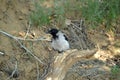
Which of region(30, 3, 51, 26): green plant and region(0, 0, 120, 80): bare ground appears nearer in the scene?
region(0, 0, 120, 80): bare ground

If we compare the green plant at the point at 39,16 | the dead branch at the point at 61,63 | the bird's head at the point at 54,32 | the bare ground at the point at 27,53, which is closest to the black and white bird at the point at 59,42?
the bird's head at the point at 54,32

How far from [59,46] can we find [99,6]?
4.54 ft

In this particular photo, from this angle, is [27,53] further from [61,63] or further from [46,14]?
[61,63]

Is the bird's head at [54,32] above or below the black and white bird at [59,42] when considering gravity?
above

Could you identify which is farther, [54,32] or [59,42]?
[54,32]

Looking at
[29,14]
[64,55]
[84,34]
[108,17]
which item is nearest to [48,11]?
[29,14]

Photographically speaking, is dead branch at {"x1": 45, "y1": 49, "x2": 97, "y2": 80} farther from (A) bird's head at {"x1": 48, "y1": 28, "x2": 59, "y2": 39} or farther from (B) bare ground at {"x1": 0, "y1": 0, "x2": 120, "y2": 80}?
(A) bird's head at {"x1": 48, "y1": 28, "x2": 59, "y2": 39}

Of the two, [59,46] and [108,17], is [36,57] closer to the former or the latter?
[59,46]

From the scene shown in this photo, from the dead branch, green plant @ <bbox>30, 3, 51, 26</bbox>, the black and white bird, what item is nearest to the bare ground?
green plant @ <bbox>30, 3, 51, 26</bbox>

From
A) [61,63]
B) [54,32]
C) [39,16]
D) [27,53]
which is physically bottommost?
[27,53]

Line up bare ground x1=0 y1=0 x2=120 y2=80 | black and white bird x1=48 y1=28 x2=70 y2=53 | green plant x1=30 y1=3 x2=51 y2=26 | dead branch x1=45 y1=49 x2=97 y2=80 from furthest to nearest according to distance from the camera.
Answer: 1. green plant x1=30 y1=3 x2=51 y2=26
2. black and white bird x1=48 y1=28 x2=70 y2=53
3. bare ground x1=0 y1=0 x2=120 y2=80
4. dead branch x1=45 y1=49 x2=97 y2=80

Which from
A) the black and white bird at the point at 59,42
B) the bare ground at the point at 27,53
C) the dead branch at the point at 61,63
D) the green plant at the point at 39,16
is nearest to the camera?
the dead branch at the point at 61,63

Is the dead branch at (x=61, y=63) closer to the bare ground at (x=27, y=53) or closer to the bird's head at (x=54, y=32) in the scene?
the bare ground at (x=27, y=53)

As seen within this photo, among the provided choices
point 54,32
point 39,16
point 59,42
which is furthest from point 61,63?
point 39,16
